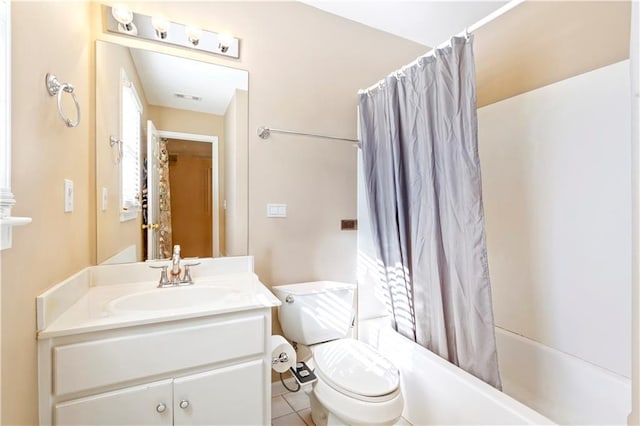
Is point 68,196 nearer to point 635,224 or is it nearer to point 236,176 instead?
point 236,176

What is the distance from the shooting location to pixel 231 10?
5.67 ft

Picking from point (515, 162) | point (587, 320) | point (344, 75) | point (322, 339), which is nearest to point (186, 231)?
point (322, 339)

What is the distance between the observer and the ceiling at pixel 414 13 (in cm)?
196

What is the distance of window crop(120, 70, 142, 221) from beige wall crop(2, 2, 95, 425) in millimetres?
230

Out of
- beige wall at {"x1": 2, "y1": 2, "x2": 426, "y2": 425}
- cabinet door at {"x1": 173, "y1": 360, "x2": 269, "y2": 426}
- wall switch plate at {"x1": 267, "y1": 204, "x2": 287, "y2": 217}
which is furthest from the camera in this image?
wall switch plate at {"x1": 267, "y1": 204, "x2": 287, "y2": 217}

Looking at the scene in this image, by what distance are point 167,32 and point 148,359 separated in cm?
158

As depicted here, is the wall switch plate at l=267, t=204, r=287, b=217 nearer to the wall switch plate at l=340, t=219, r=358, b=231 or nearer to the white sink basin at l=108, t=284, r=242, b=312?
the wall switch plate at l=340, t=219, r=358, b=231

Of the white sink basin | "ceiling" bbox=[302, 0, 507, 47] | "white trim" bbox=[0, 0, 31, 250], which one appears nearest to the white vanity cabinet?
the white sink basin

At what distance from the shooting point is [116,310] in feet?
3.70

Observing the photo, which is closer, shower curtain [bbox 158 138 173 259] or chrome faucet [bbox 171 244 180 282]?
chrome faucet [bbox 171 244 180 282]

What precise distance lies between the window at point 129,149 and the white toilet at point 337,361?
0.91 metres

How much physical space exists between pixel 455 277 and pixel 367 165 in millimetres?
860

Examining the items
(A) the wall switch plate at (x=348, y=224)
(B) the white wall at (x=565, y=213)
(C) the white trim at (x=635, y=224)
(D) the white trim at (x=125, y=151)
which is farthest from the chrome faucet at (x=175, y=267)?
(B) the white wall at (x=565, y=213)

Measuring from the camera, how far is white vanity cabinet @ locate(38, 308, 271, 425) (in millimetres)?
948
